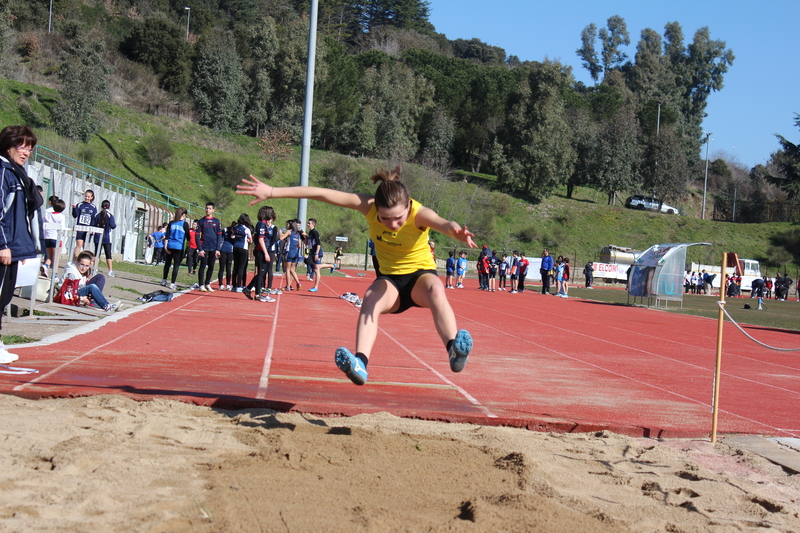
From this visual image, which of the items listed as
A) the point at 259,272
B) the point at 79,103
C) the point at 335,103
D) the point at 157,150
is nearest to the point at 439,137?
the point at 335,103

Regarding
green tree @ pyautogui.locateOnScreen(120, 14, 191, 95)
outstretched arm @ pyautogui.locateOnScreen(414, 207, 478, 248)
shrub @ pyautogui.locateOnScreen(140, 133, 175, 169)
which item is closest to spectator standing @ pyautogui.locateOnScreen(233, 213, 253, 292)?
outstretched arm @ pyautogui.locateOnScreen(414, 207, 478, 248)

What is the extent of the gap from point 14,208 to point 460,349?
3.89 metres

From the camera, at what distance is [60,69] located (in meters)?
51.1

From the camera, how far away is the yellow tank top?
4914 millimetres

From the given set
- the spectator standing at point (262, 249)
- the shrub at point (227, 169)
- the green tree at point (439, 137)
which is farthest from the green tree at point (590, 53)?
the spectator standing at point (262, 249)

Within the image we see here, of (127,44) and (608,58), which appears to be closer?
(127,44)

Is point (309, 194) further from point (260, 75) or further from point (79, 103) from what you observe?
point (260, 75)

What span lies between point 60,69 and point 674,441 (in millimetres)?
55777

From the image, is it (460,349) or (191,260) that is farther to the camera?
(191,260)

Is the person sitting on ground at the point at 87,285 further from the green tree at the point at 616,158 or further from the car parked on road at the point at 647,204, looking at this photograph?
the car parked on road at the point at 647,204

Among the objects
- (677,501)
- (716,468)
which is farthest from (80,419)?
(716,468)

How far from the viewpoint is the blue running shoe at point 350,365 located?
172 inches

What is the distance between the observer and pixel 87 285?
9.91 m

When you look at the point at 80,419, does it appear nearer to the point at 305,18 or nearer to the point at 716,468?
the point at 716,468
